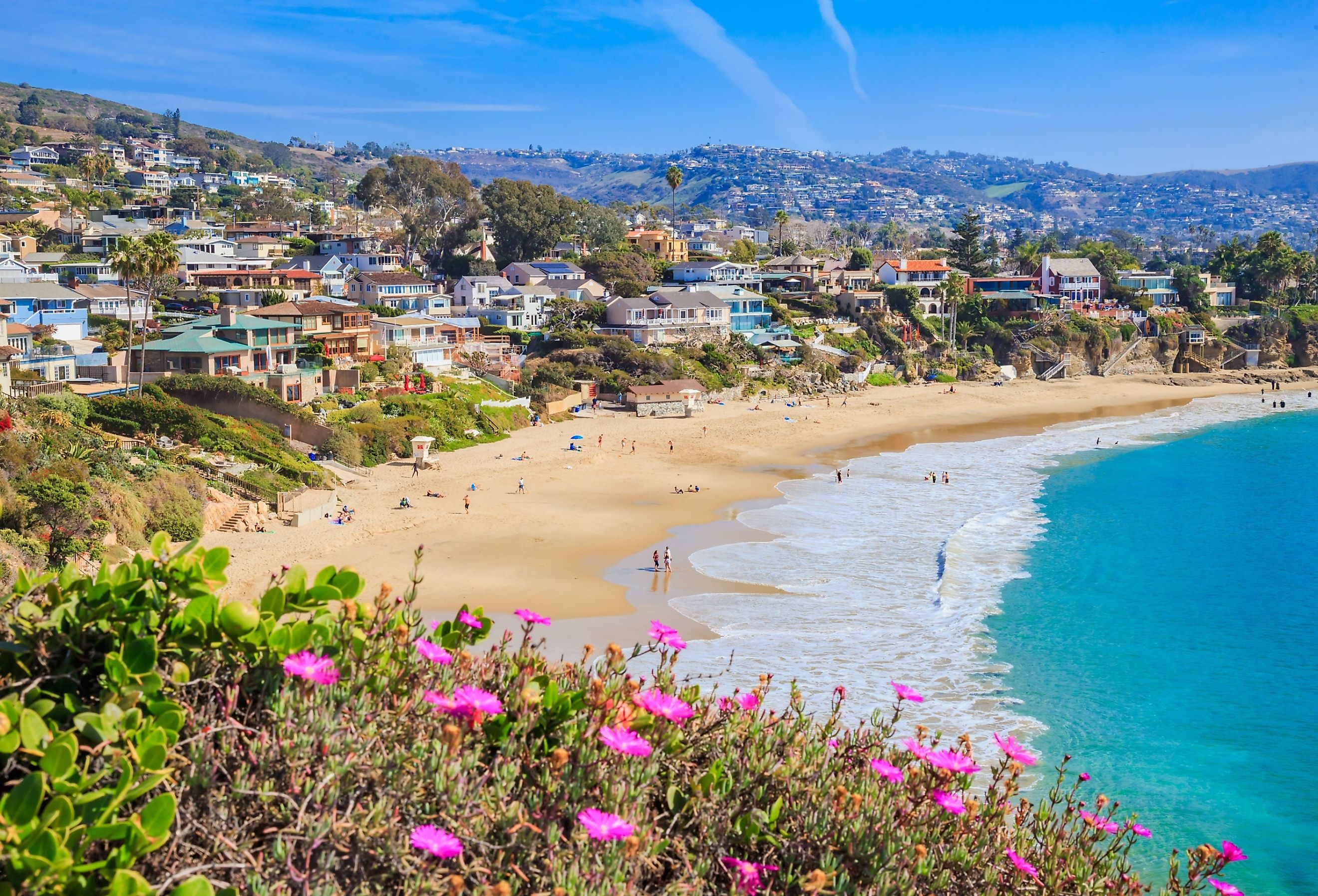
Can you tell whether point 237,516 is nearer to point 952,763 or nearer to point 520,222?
point 952,763

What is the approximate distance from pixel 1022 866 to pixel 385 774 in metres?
3.44

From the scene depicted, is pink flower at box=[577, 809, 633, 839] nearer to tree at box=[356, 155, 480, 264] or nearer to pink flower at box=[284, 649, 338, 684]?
pink flower at box=[284, 649, 338, 684]

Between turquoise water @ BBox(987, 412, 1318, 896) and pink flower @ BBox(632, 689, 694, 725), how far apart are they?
44.0 feet

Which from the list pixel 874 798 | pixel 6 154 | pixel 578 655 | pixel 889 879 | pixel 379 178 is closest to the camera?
pixel 889 879

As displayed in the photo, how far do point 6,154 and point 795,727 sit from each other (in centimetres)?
16746

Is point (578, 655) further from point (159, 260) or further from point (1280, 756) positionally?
point (159, 260)

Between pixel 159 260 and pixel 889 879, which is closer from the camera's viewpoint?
pixel 889 879

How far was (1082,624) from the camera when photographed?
27.6 metres

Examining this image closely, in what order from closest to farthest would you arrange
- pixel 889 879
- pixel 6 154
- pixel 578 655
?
pixel 889 879 < pixel 578 655 < pixel 6 154

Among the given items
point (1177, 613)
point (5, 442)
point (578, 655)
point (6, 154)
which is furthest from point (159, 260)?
point (6, 154)

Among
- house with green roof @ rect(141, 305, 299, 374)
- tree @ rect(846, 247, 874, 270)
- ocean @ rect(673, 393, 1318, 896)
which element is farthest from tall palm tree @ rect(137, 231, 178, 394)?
tree @ rect(846, 247, 874, 270)

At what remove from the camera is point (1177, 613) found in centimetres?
2923

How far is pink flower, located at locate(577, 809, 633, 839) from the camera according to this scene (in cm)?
452

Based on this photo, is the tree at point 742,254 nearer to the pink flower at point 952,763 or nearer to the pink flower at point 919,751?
the pink flower at point 919,751
